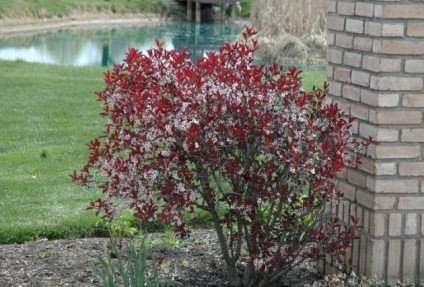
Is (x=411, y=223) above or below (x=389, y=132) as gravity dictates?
below

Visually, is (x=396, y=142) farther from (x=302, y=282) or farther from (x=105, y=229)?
(x=105, y=229)

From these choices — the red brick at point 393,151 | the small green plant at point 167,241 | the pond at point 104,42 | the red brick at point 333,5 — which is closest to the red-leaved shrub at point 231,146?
the red brick at point 393,151

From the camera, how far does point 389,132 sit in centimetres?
531

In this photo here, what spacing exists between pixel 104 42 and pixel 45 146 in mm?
18873

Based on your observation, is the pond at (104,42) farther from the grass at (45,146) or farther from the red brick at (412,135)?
the red brick at (412,135)

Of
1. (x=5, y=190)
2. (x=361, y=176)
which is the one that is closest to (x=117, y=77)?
(x=361, y=176)

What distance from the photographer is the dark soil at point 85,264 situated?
5711 millimetres

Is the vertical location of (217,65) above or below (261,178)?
above

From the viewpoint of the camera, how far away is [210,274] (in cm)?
587

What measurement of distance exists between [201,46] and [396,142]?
896 inches

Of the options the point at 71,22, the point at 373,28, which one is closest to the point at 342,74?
the point at 373,28

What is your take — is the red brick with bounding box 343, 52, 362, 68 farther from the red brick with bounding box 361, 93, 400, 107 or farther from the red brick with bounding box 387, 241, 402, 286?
the red brick with bounding box 387, 241, 402, 286

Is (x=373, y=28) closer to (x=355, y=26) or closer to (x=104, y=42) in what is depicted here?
(x=355, y=26)

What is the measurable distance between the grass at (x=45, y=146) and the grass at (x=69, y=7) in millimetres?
18377
